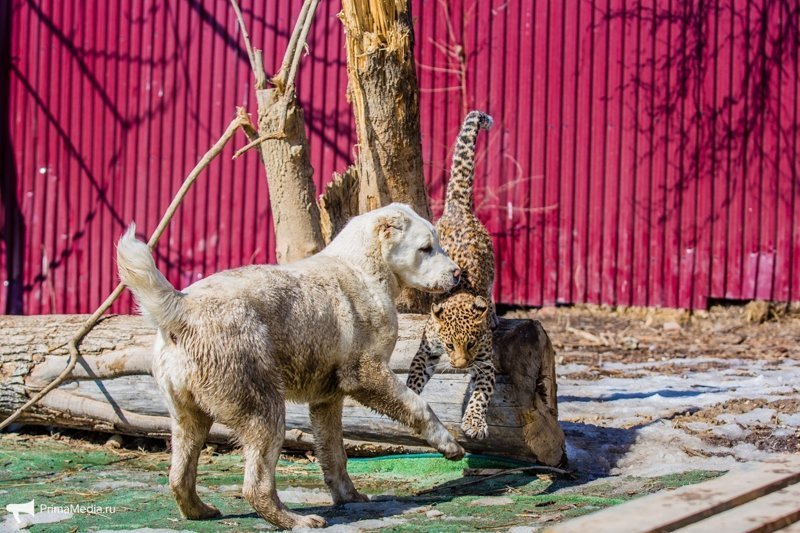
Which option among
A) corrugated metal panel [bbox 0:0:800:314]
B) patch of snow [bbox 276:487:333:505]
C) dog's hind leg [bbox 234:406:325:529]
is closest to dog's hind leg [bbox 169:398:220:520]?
dog's hind leg [bbox 234:406:325:529]

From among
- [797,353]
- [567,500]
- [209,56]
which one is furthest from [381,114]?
[209,56]

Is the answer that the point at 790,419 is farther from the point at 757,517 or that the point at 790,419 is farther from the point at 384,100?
the point at 384,100

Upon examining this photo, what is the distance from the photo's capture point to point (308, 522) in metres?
4.92

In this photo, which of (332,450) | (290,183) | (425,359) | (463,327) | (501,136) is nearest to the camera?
(332,450)

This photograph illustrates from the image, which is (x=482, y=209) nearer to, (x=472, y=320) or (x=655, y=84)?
(x=655, y=84)

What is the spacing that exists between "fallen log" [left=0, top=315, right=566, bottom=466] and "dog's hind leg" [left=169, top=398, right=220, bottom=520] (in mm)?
1545

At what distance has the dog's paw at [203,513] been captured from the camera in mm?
5148

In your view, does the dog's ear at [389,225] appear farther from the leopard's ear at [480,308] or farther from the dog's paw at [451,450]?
the dog's paw at [451,450]

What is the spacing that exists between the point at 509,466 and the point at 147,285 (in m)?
2.71

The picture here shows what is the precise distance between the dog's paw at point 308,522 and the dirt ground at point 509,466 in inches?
3.0

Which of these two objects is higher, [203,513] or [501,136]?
[501,136]

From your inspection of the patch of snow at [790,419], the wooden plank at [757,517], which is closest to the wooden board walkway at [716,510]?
the wooden plank at [757,517]

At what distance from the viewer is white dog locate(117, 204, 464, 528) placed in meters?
4.77

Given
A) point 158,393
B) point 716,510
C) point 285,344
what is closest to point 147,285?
point 285,344
